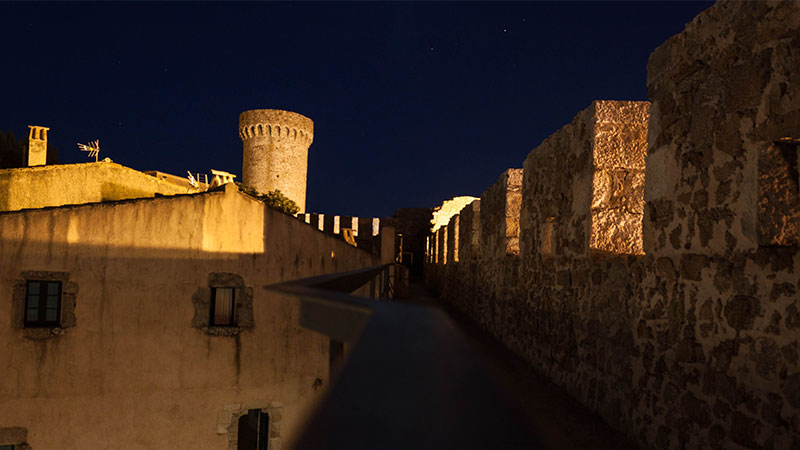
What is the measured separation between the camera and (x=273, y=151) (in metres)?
35.9

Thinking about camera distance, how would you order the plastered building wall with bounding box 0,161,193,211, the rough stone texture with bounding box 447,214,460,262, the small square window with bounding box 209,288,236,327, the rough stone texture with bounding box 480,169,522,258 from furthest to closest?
the plastered building wall with bounding box 0,161,193,211
the rough stone texture with bounding box 447,214,460,262
the small square window with bounding box 209,288,236,327
the rough stone texture with bounding box 480,169,522,258

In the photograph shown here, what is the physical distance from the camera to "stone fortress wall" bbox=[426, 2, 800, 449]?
201cm

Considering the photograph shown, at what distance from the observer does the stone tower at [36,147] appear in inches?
827

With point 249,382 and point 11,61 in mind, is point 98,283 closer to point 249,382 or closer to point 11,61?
point 249,382

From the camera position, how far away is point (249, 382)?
8398 millimetres

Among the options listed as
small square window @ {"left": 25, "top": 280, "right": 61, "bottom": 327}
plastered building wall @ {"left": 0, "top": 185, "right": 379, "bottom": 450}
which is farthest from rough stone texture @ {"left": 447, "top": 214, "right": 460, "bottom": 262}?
small square window @ {"left": 25, "top": 280, "right": 61, "bottom": 327}

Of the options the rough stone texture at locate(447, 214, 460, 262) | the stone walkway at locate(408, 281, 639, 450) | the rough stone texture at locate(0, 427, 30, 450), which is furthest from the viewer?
the rough stone texture at locate(447, 214, 460, 262)

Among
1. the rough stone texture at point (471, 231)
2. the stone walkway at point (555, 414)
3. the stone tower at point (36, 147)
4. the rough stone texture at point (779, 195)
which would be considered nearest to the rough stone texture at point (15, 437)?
the stone walkway at point (555, 414)

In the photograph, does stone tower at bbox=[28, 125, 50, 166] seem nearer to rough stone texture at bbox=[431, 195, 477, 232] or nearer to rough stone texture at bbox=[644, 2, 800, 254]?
rough stone texture at bbox=[431, 195, 477, 232]

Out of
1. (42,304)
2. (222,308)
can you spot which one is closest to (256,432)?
(222,308)

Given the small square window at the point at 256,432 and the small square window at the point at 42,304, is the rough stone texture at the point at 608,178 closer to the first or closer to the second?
the small square window at the point at 256,432

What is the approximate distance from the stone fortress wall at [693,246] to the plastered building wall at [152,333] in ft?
18.6

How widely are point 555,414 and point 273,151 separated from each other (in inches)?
1385

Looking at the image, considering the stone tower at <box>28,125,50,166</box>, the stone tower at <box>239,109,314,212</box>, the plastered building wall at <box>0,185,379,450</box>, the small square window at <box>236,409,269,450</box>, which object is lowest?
the small square window at <box>236,409,269,450</box>
